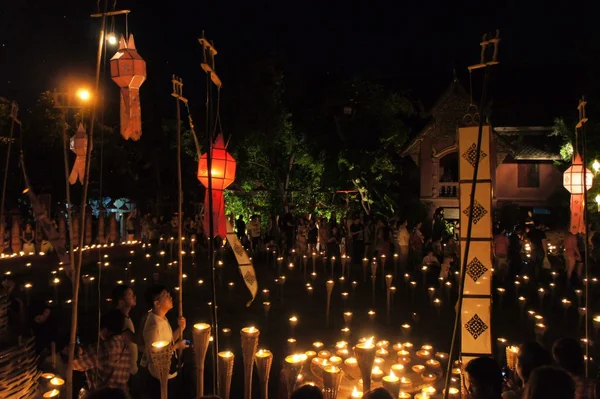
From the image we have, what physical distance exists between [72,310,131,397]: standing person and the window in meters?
21.9

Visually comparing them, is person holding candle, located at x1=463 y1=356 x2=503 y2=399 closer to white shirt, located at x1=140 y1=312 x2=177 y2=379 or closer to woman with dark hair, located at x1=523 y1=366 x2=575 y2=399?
woman with dark hair, located at x1=523 y1=366 x2=575 y2=399

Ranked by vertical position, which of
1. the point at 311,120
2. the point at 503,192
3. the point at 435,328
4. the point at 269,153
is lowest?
the point at 435,328

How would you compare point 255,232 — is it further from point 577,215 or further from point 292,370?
point 292,370

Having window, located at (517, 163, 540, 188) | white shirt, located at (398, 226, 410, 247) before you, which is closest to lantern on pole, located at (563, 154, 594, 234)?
white shirt, located at (398, 226, 410, 247)

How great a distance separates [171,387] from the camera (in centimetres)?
568

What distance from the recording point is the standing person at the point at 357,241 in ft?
43.9

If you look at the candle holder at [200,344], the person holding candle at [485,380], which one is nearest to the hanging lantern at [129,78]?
the candle holder at [200,344]

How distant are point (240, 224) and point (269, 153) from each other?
3068mm

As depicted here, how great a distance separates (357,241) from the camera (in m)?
13.4

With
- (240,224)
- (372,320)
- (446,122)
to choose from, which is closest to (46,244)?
(240,224)

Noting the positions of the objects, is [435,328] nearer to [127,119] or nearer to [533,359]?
[533,359]

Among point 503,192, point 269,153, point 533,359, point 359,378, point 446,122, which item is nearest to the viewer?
point 533,359

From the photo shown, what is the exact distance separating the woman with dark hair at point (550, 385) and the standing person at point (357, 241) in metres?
10.6

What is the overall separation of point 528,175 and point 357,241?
510 inches
